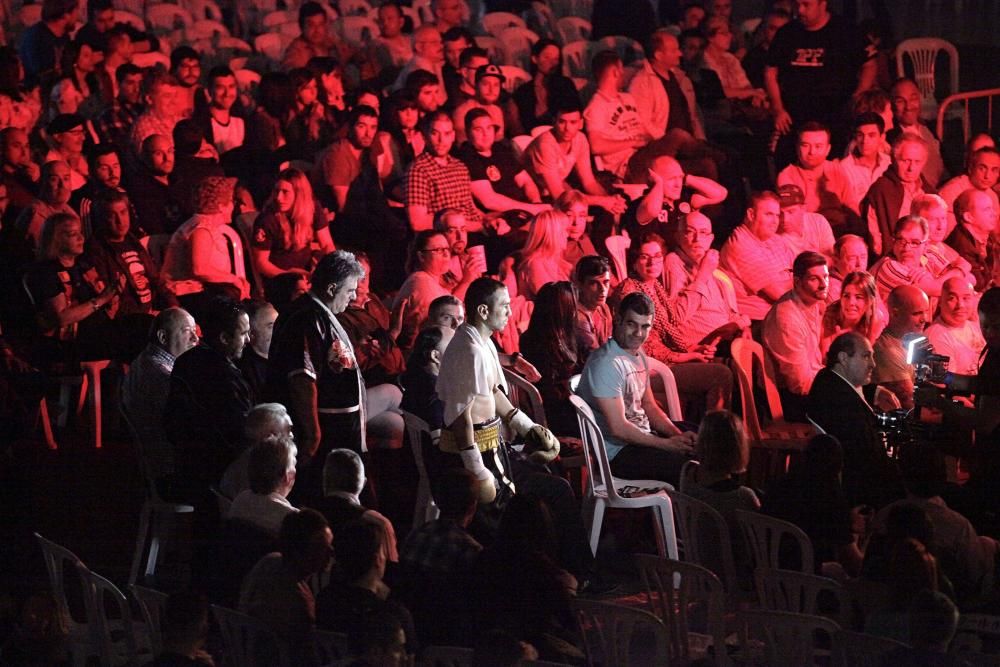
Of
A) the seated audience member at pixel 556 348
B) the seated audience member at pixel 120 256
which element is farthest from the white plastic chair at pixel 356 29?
the seated audience member at pixel 556 348

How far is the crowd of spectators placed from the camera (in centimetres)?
Answer: 381

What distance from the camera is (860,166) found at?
8352mm

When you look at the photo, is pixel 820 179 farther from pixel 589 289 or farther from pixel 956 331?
pixel 589 289

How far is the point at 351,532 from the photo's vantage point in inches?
133

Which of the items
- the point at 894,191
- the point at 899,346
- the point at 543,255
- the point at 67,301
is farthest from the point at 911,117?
the point at 67,301

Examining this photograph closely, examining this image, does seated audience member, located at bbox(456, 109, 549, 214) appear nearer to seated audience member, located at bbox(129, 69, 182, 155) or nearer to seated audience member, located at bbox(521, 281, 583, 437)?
seated audience member, located at bbox(129, 69, 182, 155)

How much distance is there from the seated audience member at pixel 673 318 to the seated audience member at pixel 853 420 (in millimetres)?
1563

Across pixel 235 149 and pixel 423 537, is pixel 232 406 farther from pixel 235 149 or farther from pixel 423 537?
pixel 235 149

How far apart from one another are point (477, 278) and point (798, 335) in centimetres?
194

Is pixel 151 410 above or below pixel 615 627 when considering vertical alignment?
below

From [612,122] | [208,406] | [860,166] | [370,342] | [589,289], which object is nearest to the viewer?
[208,406]

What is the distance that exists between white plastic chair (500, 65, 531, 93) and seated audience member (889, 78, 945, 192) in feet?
6.96

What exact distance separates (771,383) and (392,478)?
5.41 ft

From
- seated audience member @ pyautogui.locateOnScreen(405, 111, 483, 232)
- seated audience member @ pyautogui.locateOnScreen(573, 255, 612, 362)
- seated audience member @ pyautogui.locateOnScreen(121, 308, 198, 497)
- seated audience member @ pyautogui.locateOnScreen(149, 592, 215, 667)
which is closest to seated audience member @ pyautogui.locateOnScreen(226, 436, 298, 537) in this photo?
seated audience member @ pyautogui.locateOnScreen(149, 592, 215, 667)
